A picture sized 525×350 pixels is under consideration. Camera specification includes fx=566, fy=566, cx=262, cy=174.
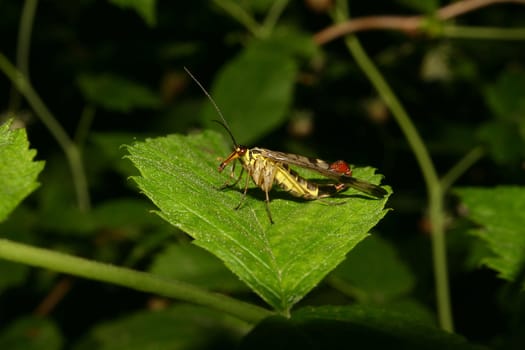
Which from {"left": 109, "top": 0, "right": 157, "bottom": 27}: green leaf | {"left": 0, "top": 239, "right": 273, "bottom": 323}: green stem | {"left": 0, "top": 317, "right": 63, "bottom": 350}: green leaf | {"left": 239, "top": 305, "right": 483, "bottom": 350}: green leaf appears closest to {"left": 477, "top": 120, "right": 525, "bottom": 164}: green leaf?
{"left": 109, "top": 0, "right": 157, "bottom": 27}: green leaf

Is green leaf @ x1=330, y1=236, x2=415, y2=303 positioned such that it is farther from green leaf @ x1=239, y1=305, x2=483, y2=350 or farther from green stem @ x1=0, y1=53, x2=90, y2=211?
green leaf @ x1=239, y1=305, x2=483, y2=350

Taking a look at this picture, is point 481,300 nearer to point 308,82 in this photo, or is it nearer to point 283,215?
point 308,82

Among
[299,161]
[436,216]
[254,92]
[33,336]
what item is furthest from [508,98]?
[33,336]

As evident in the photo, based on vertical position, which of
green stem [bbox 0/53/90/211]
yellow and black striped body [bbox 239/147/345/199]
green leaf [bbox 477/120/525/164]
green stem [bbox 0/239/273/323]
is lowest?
green stem [bbox 0/239/273/323]

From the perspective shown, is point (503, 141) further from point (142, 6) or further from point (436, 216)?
point (142, 6)

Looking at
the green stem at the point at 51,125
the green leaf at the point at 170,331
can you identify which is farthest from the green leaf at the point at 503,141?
the green stem at the point at 51,125

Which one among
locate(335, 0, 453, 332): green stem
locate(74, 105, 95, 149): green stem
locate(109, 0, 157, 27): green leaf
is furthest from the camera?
locate(74, 105, 95, 149): green stem
